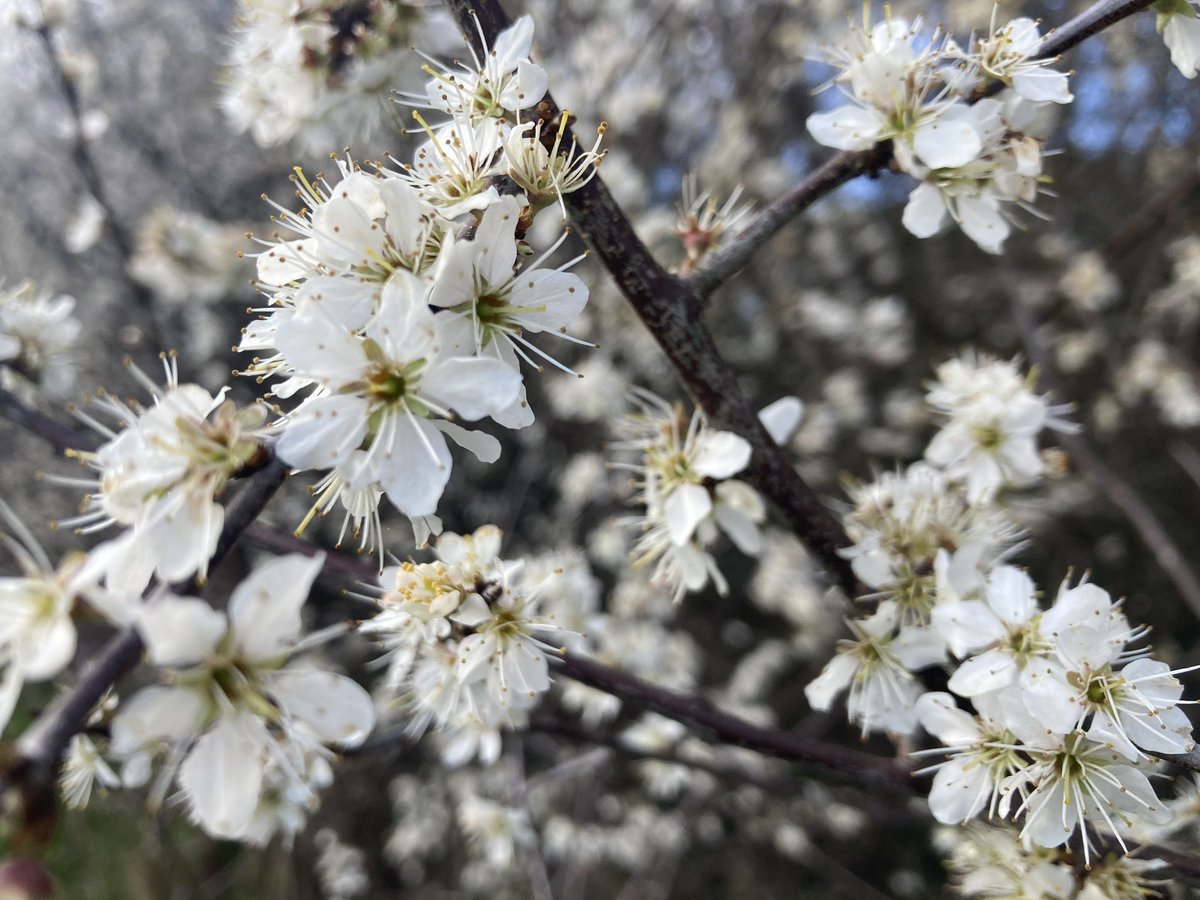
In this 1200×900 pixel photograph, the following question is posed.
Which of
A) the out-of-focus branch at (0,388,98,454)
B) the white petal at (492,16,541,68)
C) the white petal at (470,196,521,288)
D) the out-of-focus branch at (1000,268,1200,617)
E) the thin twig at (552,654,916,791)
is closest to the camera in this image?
the white petal at (470,196,521,288)

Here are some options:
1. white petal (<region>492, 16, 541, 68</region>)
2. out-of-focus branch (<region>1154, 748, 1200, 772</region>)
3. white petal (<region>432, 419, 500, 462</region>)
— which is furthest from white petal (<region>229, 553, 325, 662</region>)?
out-of-focus branch (<region>1154, 748, 1200, 772</region>)

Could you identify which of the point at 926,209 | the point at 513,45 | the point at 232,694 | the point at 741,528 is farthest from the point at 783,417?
the point at 232,694

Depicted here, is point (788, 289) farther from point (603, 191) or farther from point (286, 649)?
point (286, 649)

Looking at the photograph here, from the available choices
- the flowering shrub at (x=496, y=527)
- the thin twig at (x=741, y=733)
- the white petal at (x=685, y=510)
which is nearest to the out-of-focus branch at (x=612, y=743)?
the flowering shrub at (x=496, y=527)

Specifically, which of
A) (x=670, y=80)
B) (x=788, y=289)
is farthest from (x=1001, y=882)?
(x=670, y=80)

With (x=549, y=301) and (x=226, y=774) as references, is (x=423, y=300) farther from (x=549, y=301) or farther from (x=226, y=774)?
(x=226, y=774)

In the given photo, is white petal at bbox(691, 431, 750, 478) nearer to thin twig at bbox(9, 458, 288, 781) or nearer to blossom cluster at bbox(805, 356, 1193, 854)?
blossom cluster at bbox(805, 356, 1193, 854)
